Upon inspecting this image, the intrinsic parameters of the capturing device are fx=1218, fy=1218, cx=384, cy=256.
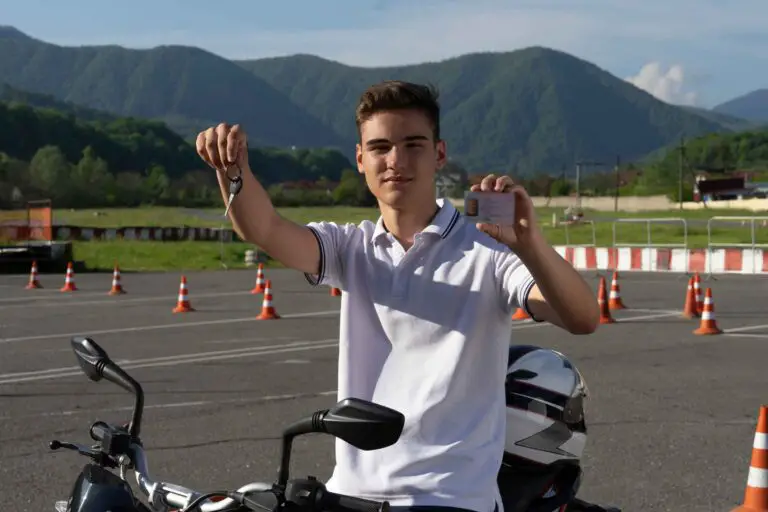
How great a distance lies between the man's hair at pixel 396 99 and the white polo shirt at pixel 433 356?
0.28 m

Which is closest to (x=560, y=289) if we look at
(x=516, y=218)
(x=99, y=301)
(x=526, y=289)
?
(x=526, y=289)

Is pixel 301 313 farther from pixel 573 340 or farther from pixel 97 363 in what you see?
pixel 97 363

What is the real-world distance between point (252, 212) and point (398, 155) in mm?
384

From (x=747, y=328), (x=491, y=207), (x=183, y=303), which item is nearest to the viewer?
(x=491, y=207)

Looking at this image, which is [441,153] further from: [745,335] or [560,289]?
[745,335]

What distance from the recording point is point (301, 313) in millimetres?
19547

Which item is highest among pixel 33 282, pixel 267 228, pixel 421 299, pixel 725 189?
pixel 267 228

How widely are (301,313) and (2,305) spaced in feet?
19.8

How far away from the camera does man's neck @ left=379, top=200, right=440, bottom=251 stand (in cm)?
307

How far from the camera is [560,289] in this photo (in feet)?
9.14

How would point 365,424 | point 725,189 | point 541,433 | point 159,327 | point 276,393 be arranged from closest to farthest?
point 365,424 → point 541,433 → point 276,393 → point 159,327 → point 725,189

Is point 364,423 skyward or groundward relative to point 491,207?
groundward

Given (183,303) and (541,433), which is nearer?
(541,433)

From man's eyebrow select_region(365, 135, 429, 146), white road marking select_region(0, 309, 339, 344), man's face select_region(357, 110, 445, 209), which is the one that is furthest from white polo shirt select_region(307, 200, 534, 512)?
white road marking select_region(0, 309, 339, 344)
